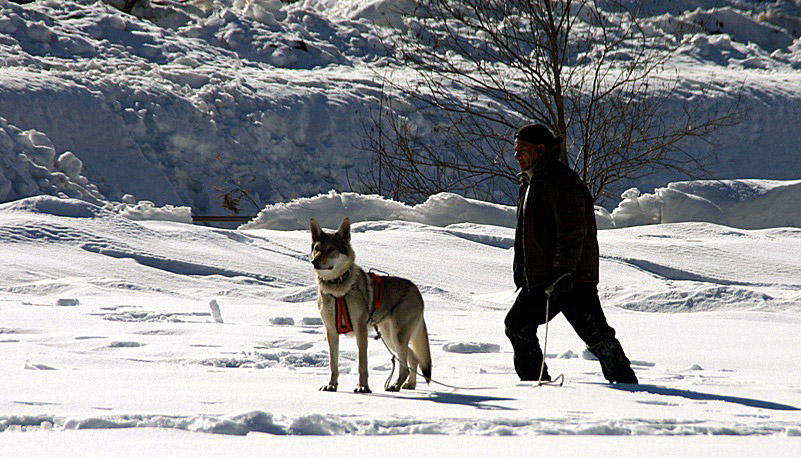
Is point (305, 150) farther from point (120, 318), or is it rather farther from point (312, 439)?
point (312, 439)

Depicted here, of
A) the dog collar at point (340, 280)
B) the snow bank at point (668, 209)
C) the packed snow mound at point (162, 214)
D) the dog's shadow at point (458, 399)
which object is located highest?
the snow bank at point (668, 209)

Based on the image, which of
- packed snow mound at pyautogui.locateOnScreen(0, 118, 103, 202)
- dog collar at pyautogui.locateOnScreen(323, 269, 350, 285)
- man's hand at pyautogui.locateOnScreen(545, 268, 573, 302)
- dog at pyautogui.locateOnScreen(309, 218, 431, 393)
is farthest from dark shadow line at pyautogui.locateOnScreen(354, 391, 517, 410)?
packed snow mound at pyautogui.locateOnScreen(0, 118, 103, 202)

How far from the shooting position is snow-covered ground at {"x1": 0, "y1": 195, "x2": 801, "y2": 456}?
3.06 metres

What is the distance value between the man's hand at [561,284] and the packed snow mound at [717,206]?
38.9 feet

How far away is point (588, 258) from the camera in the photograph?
4875 mm

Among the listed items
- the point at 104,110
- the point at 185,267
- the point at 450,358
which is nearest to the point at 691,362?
the point at 450,358

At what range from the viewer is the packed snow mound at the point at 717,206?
1591cm

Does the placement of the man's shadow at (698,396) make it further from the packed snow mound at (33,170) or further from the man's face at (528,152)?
the packed snow mound at (33,170)

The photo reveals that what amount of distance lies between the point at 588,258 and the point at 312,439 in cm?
242

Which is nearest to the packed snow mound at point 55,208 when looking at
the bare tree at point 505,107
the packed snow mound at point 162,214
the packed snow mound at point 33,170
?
the packed snow mound at point 162,214

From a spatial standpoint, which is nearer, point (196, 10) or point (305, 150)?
point (305, 150)

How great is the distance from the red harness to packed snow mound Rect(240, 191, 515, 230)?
937 cm

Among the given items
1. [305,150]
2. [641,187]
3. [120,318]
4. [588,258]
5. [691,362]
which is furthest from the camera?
[641,187]

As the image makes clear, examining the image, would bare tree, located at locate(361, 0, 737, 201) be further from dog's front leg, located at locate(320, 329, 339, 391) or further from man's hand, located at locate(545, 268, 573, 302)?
dog's front leg, located at locate(320, 329, 339, 391)
